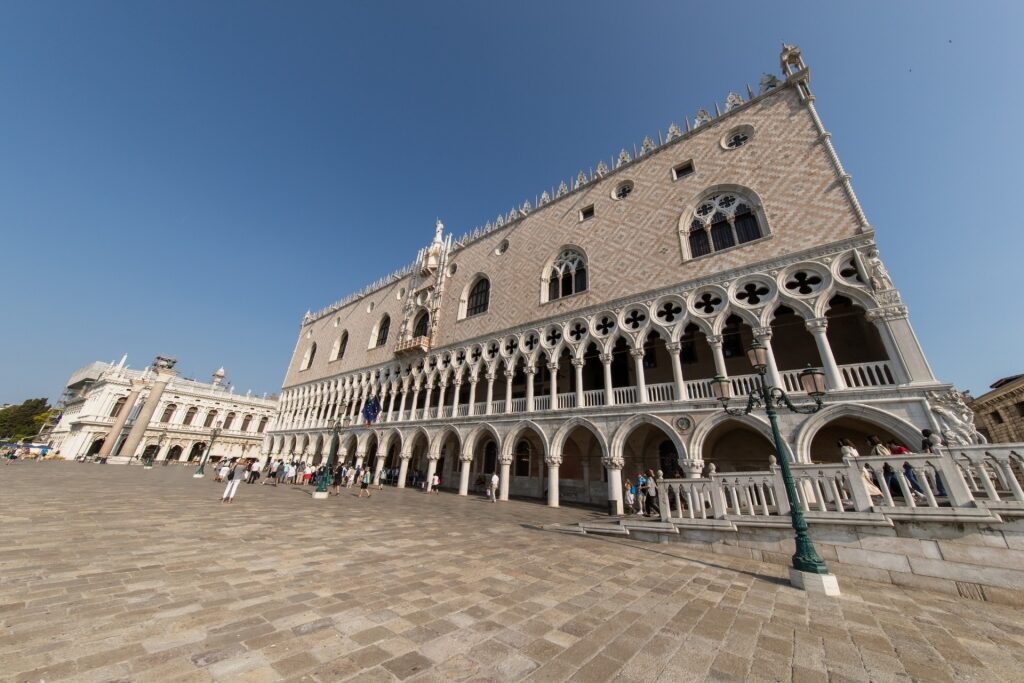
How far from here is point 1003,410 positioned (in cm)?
1888

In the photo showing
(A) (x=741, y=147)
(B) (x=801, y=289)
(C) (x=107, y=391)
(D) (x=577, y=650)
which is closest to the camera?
(D) (x=577, y=650)

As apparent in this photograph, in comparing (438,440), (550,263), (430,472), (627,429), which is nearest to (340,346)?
(438,440)

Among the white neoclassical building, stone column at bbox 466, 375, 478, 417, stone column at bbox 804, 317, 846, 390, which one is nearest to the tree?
the white neoclassical building

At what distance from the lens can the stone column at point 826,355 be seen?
915 centimetres

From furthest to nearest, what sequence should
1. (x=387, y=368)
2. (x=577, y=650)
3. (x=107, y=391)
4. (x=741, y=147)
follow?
(x=107, y=391), (x=387, y=368), (x=741, y=147), (x=577, y=650)

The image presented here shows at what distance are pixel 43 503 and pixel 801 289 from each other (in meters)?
19.1

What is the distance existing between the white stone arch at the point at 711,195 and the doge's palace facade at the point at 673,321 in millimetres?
51

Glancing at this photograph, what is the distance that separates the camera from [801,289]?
10586 mm

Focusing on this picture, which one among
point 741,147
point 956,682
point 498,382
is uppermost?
point 741,147

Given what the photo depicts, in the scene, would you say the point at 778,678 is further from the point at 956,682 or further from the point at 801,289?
the point at 801,289

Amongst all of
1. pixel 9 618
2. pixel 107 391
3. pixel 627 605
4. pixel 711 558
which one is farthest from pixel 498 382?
pixel 107 391

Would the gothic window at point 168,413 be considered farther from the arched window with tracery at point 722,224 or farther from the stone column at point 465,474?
the arched window with tracery at point 722,224

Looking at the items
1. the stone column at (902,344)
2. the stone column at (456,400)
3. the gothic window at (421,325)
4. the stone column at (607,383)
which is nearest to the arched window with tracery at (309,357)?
the gothic window at (421,325)

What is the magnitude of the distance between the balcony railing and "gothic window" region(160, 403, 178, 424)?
111ft
